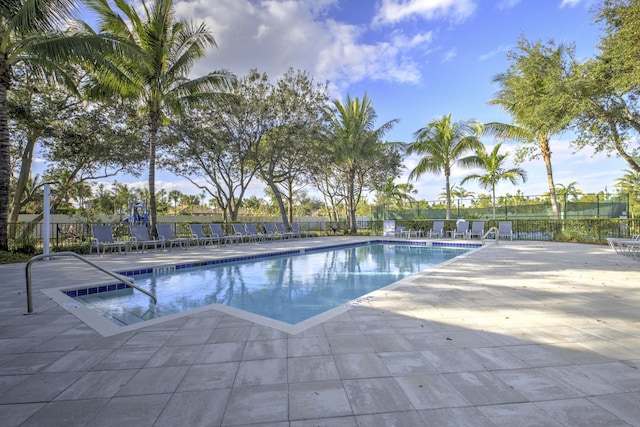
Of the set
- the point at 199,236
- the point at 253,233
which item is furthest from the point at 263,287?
the point at 253,233

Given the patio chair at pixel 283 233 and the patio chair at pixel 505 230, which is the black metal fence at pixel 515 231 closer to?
the patio chair at pixel 505 230

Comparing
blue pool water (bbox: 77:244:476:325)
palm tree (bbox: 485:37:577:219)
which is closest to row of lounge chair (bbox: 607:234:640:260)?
palm tree (bbox: 485:37:577:219)

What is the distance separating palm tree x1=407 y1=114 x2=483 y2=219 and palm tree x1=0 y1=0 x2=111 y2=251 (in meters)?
15.1

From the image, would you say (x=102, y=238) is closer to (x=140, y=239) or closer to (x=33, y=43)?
(x=140, y=239)

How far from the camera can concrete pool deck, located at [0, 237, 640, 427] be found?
1.69 meters

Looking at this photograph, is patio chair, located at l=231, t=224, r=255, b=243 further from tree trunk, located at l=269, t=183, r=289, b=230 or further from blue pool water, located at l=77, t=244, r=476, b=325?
blue pool water, located at l=77, t=244, r=476, b=325

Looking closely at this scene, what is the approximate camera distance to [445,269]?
6.51 m

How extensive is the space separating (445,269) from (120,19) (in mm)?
12049

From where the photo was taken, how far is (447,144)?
16891 millimetres

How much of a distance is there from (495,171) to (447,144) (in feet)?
15.5

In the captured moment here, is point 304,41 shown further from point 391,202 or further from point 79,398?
point 391,202

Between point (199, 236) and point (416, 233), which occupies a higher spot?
point (199, 236)

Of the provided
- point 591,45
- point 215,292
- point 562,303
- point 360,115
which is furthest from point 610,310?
point 360,115

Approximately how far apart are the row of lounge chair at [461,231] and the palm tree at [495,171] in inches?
141
